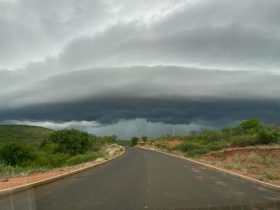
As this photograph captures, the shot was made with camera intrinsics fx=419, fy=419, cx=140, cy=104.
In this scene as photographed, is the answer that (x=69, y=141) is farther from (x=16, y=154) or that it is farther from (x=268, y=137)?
(x=268, y=137)

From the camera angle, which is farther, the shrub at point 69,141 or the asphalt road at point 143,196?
the shrub at point 69,141

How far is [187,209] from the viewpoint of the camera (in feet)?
38.8

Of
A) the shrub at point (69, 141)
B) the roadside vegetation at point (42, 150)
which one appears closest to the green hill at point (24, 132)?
the roadside vegetation at point (42, 150)

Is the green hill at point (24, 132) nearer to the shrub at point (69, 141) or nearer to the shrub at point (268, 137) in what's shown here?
the shrub at point (69, 141)

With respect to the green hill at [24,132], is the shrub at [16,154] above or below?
below

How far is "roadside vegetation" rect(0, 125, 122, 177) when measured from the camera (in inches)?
1698

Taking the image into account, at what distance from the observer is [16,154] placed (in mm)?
54312

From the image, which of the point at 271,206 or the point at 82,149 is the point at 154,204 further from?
the point at 82,149

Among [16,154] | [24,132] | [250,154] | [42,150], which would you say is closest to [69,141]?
[42,150]

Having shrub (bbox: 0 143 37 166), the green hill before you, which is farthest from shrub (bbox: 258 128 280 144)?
the green hill

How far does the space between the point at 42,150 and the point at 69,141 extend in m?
9.65

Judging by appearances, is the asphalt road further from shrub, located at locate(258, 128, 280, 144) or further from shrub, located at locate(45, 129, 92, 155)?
shrub, located at locate(45, 129, 92, 155)

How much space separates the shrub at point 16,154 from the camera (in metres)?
53.1

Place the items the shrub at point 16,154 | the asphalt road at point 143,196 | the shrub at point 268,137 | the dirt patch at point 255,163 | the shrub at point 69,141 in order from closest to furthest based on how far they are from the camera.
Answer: the asphalt road at point 143,196, the dirt patch at point 255,163, the shrub at point 16,154, the shrub at point 268,137, the shrub at point 69,141
